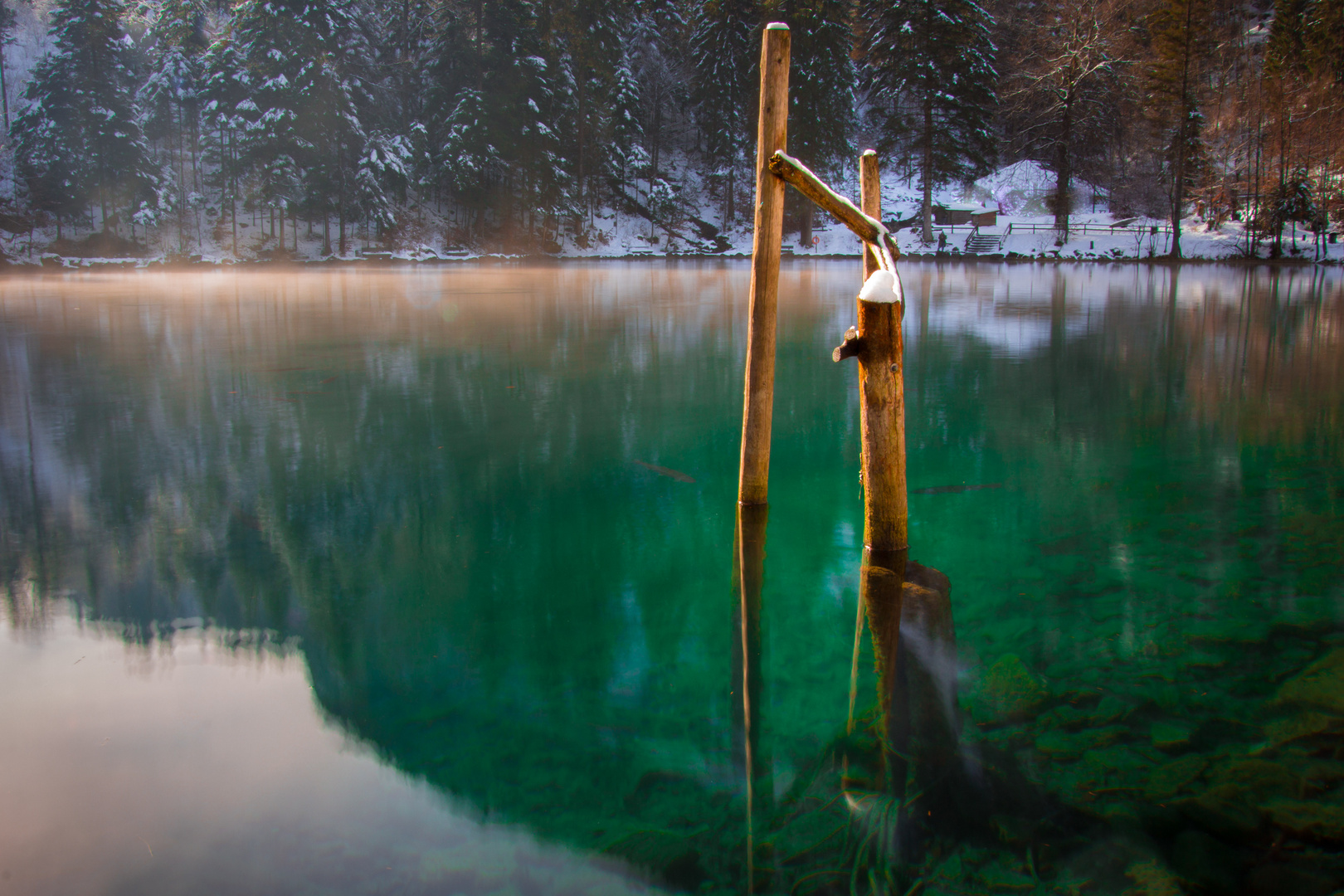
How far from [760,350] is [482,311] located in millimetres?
17432

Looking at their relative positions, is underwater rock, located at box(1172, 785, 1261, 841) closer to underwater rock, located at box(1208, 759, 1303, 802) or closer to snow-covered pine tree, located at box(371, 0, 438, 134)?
underwater rock, located at box(1208, 759, 1303, 802)

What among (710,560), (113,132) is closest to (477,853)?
(710,560)

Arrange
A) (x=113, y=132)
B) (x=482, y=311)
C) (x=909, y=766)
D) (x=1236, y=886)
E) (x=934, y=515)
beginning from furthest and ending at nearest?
(x=113, y=132) → (x=482, y=311) → (x=934, y=515) → (x=909, y=766) → (x=1236, y=886)

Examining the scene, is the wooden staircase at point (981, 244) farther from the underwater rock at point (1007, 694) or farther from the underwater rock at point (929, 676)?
the underwater rock at point (1007, 694)

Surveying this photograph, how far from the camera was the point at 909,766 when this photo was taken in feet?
12.1

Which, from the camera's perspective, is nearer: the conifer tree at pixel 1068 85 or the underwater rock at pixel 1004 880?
the underwater rock at pixel 1004 880

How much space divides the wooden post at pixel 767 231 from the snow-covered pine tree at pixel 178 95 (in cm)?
5874

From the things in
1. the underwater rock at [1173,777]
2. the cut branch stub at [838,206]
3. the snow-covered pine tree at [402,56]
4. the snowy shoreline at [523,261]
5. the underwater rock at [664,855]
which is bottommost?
→ the underwater rock at [664,855]

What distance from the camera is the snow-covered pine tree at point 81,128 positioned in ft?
174

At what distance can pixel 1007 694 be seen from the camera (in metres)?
4.26

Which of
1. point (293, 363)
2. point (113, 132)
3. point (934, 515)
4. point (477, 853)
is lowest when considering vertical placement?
point (477, 853)

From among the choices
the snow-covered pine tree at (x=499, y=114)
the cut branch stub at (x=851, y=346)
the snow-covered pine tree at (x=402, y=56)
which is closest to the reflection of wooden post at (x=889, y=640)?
the cut branch stub at (x=851, y=346)

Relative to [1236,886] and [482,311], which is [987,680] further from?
[482,311]

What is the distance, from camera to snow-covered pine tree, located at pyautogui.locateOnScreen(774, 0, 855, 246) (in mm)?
54938
